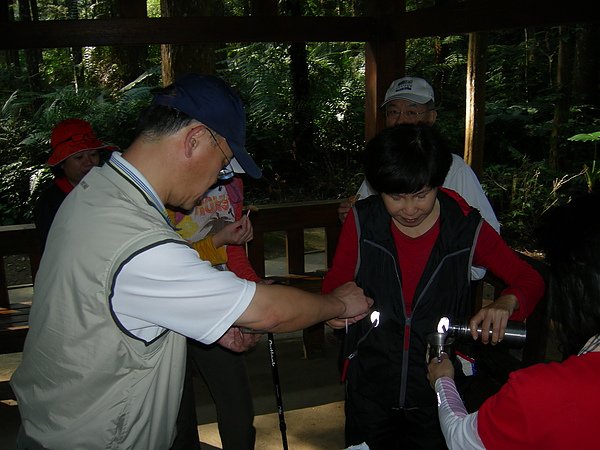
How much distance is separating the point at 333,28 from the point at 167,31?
122cm

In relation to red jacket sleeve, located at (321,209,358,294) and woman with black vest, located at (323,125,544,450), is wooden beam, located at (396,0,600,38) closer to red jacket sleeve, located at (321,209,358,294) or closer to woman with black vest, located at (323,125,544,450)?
woman with black vest, located at (323,125,544,450)

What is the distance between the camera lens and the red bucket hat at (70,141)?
3.27m

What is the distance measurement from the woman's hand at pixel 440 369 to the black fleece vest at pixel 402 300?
0.34 meters

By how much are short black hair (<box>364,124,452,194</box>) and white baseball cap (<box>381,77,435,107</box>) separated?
1.01m

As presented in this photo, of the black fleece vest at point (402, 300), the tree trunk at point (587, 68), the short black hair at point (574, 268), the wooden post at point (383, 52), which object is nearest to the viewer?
the short black hair at point (574, 268)

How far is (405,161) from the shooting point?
2.27m

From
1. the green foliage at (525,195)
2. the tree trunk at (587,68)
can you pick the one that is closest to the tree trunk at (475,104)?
the green foliage at (525,195)

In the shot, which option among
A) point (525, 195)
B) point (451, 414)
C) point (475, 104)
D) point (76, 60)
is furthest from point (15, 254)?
point (76, 60)

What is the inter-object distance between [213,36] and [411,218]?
2.30m

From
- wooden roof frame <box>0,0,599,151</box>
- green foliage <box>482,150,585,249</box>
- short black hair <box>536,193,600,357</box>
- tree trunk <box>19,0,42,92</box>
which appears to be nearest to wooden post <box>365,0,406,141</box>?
wooden roof frame <box>0,0,599,151</box>

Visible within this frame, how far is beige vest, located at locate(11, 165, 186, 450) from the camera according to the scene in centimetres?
158

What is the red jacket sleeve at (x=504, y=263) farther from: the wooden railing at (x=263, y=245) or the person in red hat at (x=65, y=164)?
the person in red hat at (x=65, y=164)

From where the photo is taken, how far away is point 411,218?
2361 mm

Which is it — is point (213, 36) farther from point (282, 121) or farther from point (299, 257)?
point (282, 121)
